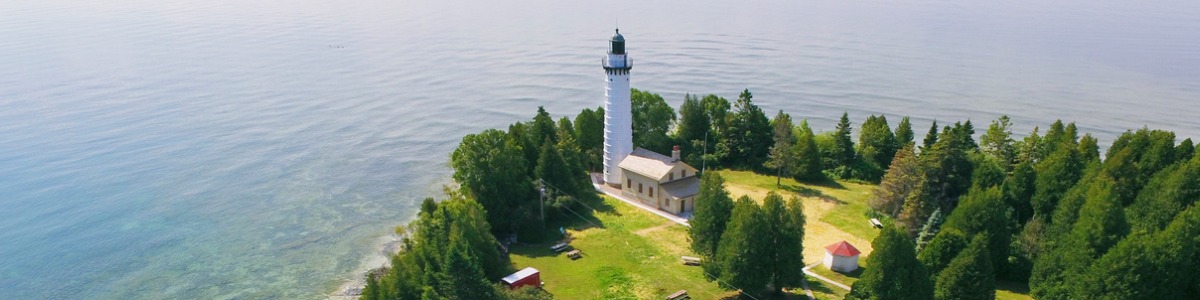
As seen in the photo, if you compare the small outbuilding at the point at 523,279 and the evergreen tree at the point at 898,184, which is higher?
the evergreen tree at the point at 898,184

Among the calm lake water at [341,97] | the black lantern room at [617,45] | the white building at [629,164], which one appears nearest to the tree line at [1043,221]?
the white building at [629,164]

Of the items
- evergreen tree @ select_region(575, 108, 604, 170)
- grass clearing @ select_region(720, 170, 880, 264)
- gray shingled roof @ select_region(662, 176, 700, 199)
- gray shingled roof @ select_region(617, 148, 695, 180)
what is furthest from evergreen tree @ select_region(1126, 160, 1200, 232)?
evergreen tree @ select_region(575, 108, 604, 170)

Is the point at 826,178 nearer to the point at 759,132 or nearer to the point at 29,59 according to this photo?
the point at 759,132

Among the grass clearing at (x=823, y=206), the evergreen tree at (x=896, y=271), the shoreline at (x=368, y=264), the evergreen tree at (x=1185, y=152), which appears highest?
the evergreen tree at (x=1185, y=152)

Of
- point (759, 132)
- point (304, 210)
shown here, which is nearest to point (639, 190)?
point (759, 132)

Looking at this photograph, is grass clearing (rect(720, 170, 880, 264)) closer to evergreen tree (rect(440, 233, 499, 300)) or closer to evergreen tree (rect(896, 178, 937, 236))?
evergreen tree (rect(896, 178, 937, 236))

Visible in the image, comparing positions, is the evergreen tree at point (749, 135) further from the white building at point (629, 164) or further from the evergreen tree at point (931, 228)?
the evergreen tree at point (931, 228)
